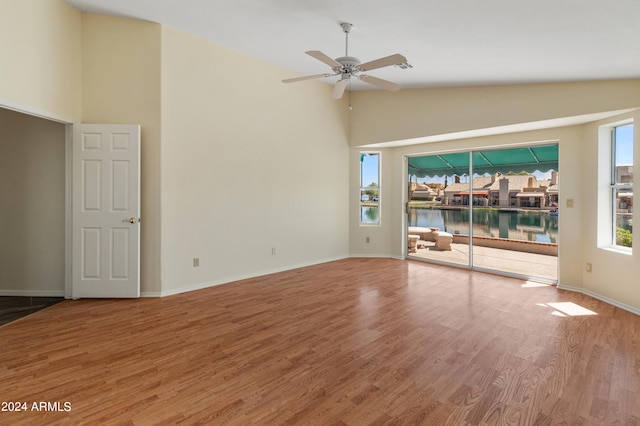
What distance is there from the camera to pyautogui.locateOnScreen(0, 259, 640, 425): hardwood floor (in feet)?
6.69

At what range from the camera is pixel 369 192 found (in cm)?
708

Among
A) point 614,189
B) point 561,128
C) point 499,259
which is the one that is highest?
point 561,128

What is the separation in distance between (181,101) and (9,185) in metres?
2.50

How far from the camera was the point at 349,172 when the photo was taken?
6977mm

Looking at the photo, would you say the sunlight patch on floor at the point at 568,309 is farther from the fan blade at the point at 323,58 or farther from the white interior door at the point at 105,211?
the white interior door at the point at 105,211

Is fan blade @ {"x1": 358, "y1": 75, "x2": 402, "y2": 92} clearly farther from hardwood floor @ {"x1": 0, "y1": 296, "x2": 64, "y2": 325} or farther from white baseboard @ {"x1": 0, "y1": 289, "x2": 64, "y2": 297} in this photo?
white baseboard @ {"x1": 0, "y1": 289, "x2": 64, "y2": 297}

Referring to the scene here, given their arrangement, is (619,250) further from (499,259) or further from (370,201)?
(370,201)

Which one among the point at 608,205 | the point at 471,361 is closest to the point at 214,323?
the point at 471,361

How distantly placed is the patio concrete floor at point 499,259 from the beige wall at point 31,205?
6128 millimetres

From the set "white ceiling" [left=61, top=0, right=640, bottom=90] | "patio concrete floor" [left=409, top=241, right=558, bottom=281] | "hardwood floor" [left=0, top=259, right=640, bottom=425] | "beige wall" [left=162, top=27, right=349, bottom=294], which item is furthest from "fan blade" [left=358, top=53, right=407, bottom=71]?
"patio concrete floor" [left=409, top=241, right=558, bottom=281]

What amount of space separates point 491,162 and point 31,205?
7134mm

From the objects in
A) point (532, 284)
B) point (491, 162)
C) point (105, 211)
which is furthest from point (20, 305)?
point (491, 162)

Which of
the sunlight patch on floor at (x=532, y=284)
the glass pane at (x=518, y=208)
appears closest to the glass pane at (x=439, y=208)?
the glass pane at (x=518, y=208)

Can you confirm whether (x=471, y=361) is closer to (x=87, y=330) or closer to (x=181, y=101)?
(x=87, y=330)
